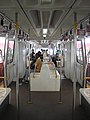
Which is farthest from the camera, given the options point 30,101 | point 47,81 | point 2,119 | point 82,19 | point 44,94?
point 47,81

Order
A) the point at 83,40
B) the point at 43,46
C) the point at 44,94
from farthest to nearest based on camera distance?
1. the point at 43,46
2. the point at 83,40
3. the point at 44,94

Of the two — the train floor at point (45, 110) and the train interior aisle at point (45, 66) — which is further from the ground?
the train interior aisle at point (45, 66)

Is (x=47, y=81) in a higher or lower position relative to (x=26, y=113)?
higher

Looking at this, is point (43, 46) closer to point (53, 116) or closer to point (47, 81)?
point (47, 81)

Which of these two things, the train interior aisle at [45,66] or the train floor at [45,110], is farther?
the train floor at [45,110]

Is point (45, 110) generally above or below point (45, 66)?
below

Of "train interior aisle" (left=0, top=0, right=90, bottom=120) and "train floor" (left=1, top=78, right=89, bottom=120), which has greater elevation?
"train interior aisle" (left=0, top=0, right=90, bottom=120)

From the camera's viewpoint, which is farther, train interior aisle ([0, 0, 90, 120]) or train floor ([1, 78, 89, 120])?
train floor ([1, 78, 89, 120])

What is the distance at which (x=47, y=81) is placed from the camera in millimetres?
6262

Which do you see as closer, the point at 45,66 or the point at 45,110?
the point at 45,110

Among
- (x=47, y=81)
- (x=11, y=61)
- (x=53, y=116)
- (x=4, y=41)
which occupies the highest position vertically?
(x=4, y=41)

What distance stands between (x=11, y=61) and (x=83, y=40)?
3199 mm

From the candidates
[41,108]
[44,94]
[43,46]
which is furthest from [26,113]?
[43,46]

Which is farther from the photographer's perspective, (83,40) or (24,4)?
(83,40)
